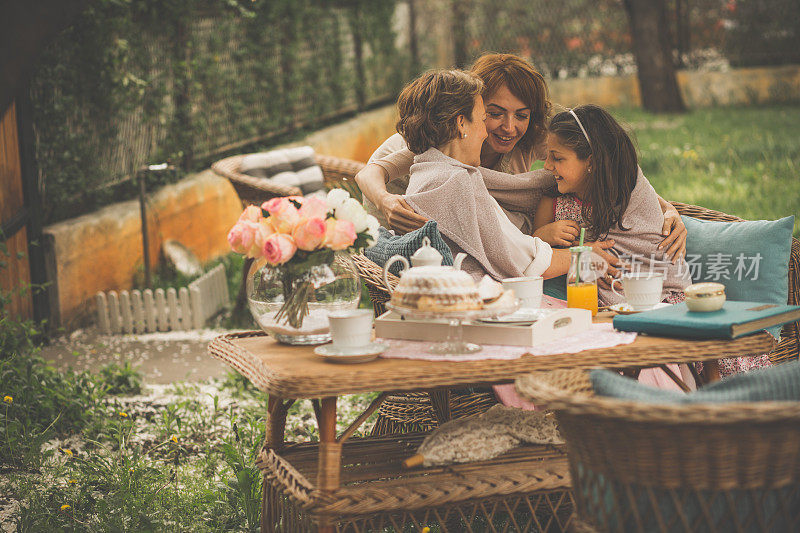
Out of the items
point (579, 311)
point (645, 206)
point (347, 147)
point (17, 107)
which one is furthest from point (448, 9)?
point (579, 311)

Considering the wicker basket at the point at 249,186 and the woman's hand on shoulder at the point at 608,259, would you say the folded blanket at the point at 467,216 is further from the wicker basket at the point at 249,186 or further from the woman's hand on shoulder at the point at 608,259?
the wicker basket at the point at 249,186

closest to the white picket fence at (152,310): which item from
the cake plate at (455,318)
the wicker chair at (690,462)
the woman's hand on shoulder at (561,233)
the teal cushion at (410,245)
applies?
the teal cushion at (410,245)

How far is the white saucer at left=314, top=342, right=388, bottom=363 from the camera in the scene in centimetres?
247

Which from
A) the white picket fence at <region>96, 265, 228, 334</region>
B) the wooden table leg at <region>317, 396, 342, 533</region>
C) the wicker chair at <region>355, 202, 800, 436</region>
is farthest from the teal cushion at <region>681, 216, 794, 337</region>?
the white picket fence at <region>96, 265, 228, 334</region>

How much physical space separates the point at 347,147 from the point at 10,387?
6762 mm

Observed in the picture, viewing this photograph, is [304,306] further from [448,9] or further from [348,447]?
[448,9]

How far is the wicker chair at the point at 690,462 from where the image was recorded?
5.59 ft

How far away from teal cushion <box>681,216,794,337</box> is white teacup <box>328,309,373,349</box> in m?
1.79

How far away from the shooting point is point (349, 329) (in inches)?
99.6

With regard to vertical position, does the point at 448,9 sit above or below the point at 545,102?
above

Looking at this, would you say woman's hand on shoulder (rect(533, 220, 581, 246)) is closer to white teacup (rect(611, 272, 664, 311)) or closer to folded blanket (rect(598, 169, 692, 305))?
folded blanket (rect(598, 169, 692, 305))

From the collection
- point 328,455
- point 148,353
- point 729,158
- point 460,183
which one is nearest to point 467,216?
point 460,183

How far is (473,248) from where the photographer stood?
3.40 meters

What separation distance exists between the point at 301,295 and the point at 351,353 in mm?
324
